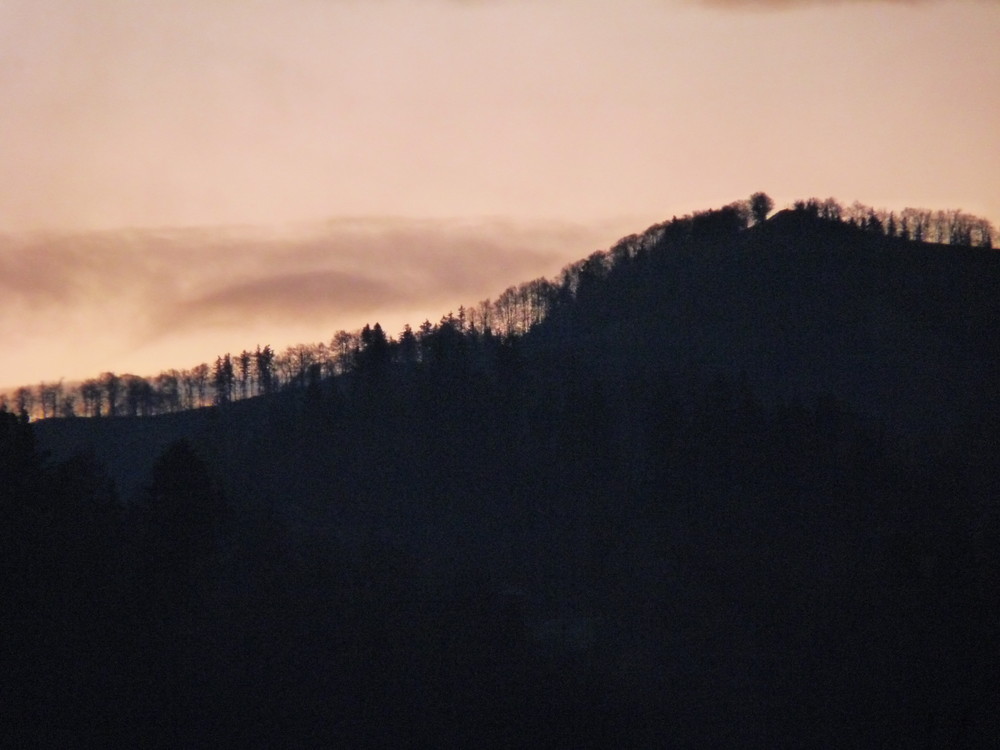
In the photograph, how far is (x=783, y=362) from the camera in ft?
519

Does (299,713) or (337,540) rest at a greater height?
(337,540)

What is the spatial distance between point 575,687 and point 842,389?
85.8 meters

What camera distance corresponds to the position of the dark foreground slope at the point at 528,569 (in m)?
59.6

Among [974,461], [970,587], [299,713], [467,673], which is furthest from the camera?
[974,461]

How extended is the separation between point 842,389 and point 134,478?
3746 inches

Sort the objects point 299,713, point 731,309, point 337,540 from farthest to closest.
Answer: point 731,309
point 337,540
point 299,713

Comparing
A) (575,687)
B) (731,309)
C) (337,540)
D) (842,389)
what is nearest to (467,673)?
(575,687)

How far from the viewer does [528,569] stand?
96000 millimetres

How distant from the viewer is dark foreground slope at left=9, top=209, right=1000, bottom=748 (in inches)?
2345

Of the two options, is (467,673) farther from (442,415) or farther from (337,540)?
(442,415)

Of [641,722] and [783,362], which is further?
[783,362]

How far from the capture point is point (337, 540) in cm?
9300

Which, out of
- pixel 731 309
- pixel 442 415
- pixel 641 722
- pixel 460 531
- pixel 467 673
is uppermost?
pixel 731 309

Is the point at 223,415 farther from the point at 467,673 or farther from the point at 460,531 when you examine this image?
the point at 467,673
